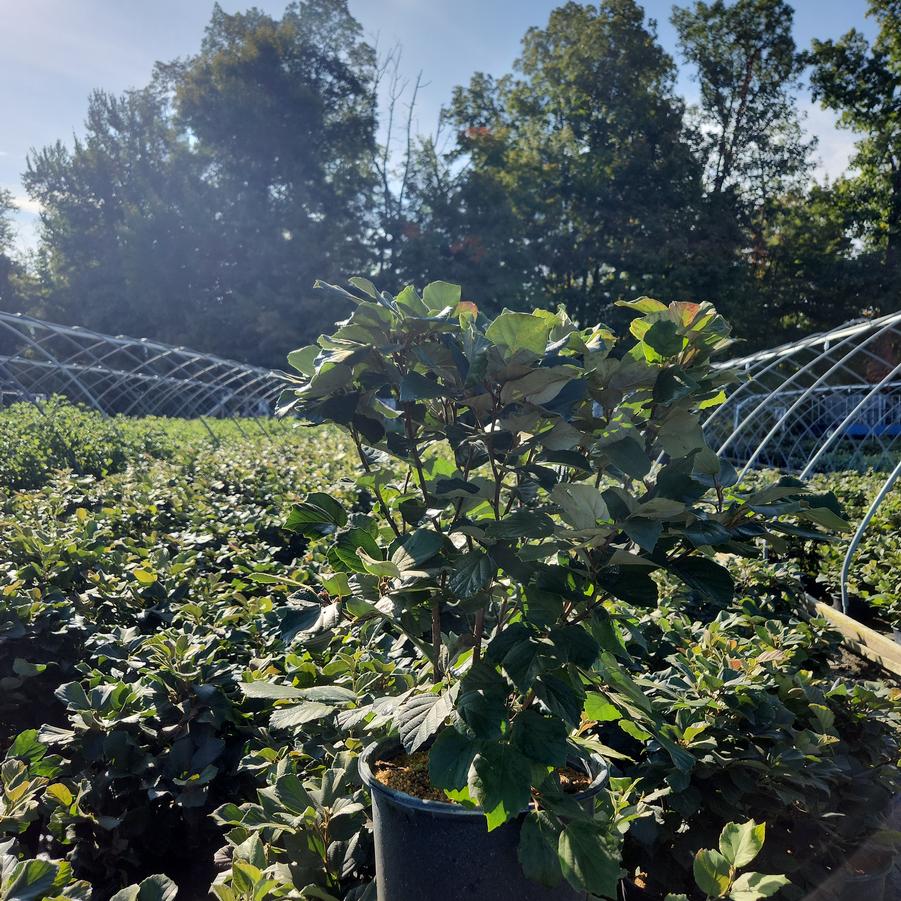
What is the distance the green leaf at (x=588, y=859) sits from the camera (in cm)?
122

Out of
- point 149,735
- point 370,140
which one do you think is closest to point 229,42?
point 370,140

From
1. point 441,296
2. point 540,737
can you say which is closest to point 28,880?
point 540,737

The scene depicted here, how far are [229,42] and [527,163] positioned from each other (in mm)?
14855

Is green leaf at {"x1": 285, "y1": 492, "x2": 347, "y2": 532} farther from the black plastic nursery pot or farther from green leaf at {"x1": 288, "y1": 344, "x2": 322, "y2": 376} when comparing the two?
the black plastic nursery pot

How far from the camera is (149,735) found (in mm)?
2020

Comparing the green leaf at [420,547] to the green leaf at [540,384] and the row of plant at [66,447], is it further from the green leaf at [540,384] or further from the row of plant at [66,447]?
the row of plant at [66,447]

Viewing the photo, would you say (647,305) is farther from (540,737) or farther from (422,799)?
(422,799)

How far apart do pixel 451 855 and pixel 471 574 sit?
0.55m

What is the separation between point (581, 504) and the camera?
123cm

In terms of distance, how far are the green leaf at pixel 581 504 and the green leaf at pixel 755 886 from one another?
0.78 m

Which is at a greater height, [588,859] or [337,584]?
[337,584]

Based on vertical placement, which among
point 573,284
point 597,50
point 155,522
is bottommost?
point 155,522

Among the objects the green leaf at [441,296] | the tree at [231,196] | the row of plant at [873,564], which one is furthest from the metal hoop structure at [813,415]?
the tree at [231,196]

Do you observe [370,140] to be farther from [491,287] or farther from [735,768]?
[735,768]
